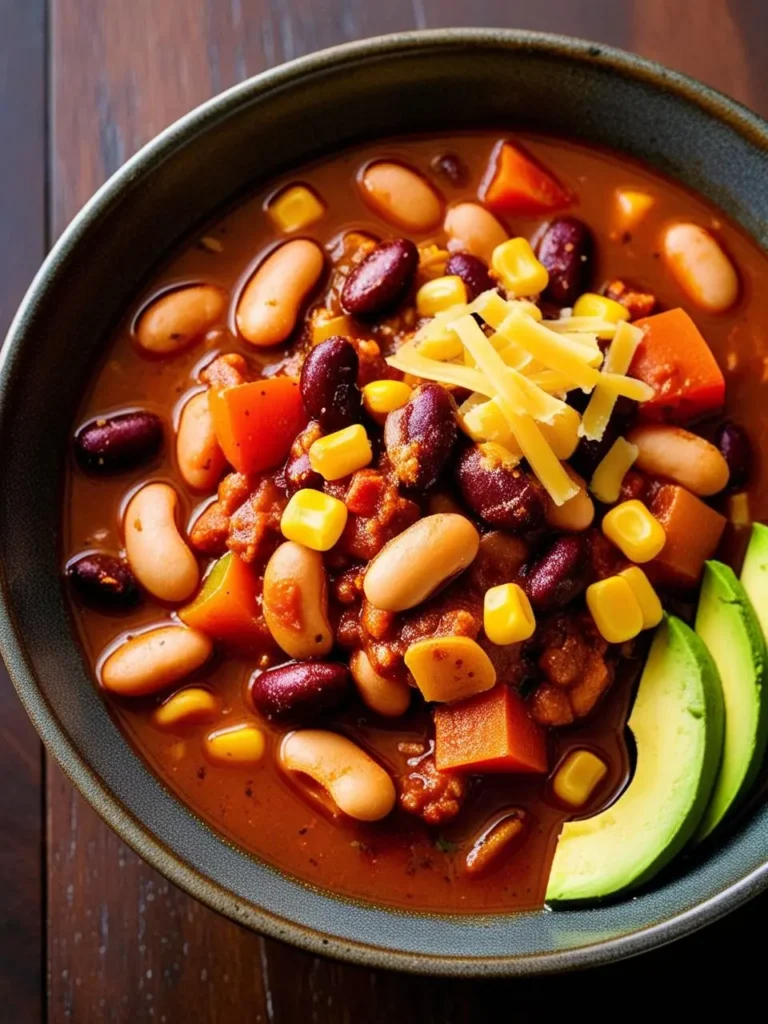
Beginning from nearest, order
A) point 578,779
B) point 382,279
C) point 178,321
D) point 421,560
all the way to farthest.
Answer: point 421,560, point 578,779, point 382,279, point 178,321

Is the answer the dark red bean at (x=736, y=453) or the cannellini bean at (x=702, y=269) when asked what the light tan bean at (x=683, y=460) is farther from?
the cannellini bean at (x=702, y=269)

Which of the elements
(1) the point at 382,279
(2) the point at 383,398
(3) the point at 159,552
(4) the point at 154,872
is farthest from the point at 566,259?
(4) the point at 154,872

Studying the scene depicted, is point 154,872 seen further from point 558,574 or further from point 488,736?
point 558,574

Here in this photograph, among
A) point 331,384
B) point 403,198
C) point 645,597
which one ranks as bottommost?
point 645,597

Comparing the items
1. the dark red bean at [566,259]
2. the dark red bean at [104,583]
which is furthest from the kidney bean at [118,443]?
the dark red bean at [566,259]

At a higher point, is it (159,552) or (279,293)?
(279,293)

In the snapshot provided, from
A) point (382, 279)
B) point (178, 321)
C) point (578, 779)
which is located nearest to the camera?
point (578, 779)

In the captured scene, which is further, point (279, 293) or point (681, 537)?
point (279, 293)
